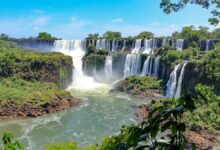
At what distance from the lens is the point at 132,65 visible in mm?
43219

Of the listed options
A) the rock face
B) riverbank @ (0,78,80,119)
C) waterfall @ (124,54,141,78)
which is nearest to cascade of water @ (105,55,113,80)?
waterfall @ (124,54,141,78)

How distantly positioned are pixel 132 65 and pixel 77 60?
8.83m

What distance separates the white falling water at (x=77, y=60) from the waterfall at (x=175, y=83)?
10890 millimetres

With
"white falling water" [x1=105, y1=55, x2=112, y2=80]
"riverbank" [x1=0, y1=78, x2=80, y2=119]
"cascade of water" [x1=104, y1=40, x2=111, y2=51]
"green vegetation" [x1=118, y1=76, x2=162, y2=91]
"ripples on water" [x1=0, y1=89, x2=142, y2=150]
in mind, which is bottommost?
"ripples on water" [x1=0, y1=89, x2=142, y2=150]

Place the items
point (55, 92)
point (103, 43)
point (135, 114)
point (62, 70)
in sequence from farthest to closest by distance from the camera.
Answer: point (103, 43)
point (62, 70)
point (55, 92)
point (135, 114)

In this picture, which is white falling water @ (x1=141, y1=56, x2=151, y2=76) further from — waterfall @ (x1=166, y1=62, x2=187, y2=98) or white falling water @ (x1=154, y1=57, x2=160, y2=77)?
waterfall @ (x1=166, y1=62, x2=187, y2=98)

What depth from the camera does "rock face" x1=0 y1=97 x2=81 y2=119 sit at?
94.5ft

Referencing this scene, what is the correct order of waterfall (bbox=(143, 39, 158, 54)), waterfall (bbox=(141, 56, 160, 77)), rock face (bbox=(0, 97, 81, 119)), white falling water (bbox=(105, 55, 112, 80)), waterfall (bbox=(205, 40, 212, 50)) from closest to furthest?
rock face (bbox=(0, 97, 81, 119)) < waterfall (bbox=(141, 56, 160, 77)) < waterfall (bbox=(205, 40, 212, 50)) < white falling water (bbox=(105, 55, 112, 80)) < waterfall (bbox=(143, 39, 158, 54))

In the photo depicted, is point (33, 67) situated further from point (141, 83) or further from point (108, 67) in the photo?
point (141, 83)

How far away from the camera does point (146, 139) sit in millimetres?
2031

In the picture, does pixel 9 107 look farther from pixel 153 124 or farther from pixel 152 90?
pixel 153 124

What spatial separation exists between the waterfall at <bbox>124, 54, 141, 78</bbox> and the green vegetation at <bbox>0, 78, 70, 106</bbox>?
1070cm

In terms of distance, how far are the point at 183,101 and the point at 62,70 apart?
4024 centimetres

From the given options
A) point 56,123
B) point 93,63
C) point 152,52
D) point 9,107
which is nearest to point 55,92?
point 9,107
